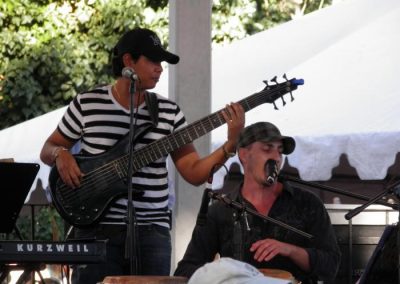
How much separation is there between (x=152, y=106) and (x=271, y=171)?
0.71 metres

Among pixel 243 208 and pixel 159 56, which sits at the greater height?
pixel 159 56

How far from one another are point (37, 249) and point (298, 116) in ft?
9.85

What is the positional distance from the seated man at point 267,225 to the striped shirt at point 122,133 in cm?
27

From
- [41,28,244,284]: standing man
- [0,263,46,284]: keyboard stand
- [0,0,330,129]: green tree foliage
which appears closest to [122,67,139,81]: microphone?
[41,28,244,284]: standing man

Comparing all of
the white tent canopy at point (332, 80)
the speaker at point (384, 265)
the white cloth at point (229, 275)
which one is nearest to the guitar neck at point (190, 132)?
the speaker at point (384, 265)

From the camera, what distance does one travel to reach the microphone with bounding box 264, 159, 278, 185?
18.8 ft

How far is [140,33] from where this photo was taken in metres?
6.18

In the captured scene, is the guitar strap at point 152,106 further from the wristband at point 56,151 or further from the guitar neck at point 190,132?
the wristband at point 56,151

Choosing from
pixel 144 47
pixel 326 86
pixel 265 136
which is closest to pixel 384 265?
pixel 265 136

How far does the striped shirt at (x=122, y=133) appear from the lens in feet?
19.6

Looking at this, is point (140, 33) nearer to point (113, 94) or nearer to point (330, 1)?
point (113, 94)

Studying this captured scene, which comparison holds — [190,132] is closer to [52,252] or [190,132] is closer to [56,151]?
[56,151]

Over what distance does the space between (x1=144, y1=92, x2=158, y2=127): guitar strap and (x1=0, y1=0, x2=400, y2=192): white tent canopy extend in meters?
1.58

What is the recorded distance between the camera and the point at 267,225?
582 cm
